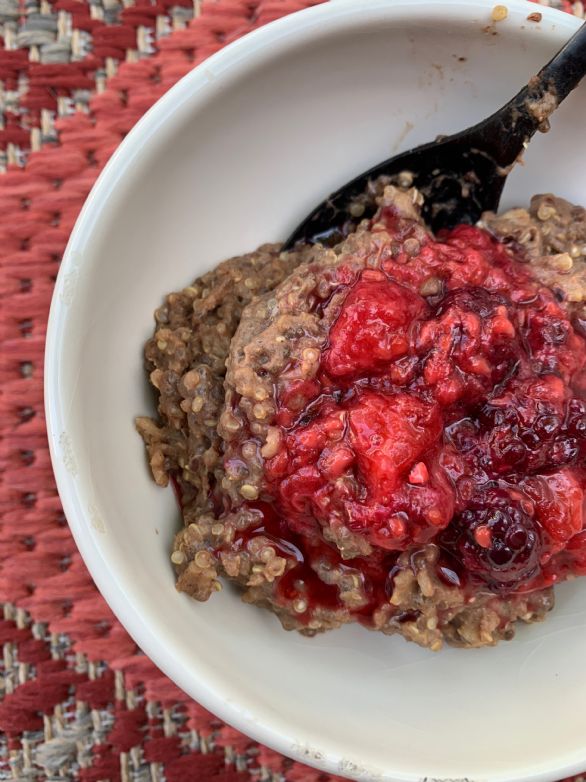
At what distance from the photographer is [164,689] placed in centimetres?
240

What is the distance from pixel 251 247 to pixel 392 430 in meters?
0.79

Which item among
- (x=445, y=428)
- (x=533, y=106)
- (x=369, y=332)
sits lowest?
(x=445, y=428)

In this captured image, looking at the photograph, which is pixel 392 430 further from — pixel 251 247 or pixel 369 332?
pixel 251 247

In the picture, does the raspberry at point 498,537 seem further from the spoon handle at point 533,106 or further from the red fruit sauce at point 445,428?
the spoon handle at point 533,106

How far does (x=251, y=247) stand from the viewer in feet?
6.97

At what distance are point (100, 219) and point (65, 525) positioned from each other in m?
1.05

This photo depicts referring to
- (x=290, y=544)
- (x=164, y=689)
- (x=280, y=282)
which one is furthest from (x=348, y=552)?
(x=164, y=689)

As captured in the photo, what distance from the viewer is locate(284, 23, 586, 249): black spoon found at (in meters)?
1.85

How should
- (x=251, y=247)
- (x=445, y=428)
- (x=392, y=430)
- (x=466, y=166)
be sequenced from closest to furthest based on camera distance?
(x=392, y=430)
(x=445, y=428)
(x=466, y=166)
(x=251, y=247)

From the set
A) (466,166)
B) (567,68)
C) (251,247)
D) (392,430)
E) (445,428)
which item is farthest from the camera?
(251,247)

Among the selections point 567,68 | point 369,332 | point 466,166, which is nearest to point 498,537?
point 369,332

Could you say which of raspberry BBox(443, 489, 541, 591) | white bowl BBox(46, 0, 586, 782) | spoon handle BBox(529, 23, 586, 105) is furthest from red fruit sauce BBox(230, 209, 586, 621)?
spoon handle BBox(529, 23, 586, 105)

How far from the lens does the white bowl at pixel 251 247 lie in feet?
5.59

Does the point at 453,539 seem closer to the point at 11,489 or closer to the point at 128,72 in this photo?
the point at 11,489
